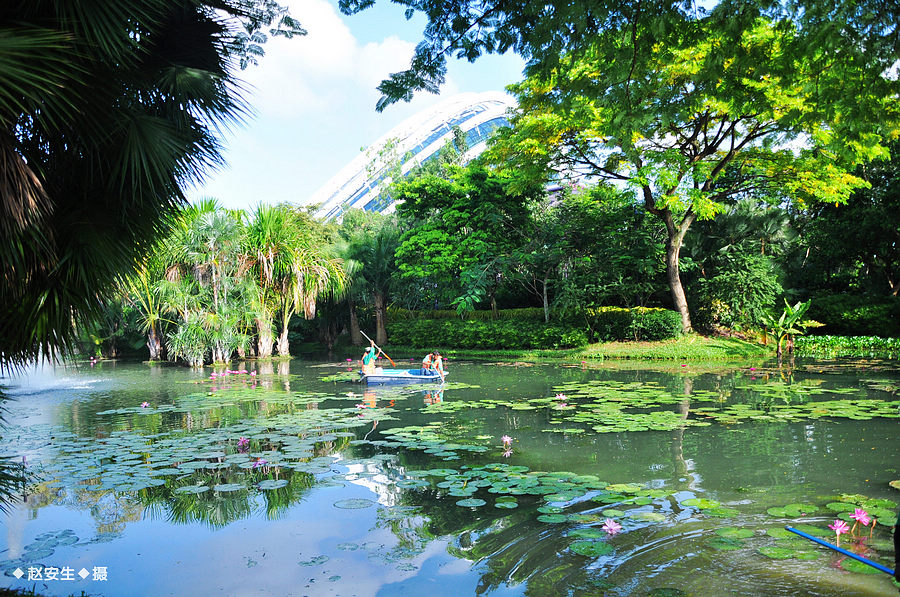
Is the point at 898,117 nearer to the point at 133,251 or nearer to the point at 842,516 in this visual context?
the point at 842,516

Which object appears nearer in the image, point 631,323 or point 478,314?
point 631,323

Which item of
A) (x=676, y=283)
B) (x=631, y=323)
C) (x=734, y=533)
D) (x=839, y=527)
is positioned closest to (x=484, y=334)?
(x=631, y=323)

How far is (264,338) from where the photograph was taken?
71.4 feet

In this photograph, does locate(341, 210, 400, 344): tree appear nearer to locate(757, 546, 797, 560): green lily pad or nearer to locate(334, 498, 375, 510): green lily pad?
locate(334, 498, 375, 510): green lily pad

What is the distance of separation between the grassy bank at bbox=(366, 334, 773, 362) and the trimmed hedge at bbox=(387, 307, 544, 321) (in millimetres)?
2529

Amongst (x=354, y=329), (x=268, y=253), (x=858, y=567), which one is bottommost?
(x=858, y=567)

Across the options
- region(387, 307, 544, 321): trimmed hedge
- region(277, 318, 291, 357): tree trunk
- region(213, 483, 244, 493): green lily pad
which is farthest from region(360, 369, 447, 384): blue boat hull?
region(277, 318, 291, 357): tree trunk

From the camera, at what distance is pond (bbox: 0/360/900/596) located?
Result: 11.0 feet

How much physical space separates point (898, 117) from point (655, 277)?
16537 mm

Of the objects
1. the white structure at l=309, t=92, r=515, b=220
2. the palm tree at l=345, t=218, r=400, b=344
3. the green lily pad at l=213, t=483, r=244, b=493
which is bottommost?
the green lily pad at l=213, t=483, r=244, b=493

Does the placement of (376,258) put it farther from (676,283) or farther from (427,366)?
(427,366)

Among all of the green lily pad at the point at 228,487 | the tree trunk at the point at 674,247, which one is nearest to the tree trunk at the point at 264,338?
the tree trunk at the point at 674,247

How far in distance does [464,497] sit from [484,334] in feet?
54.3

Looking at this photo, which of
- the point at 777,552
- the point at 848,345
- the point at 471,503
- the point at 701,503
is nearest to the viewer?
the point at 777,552
